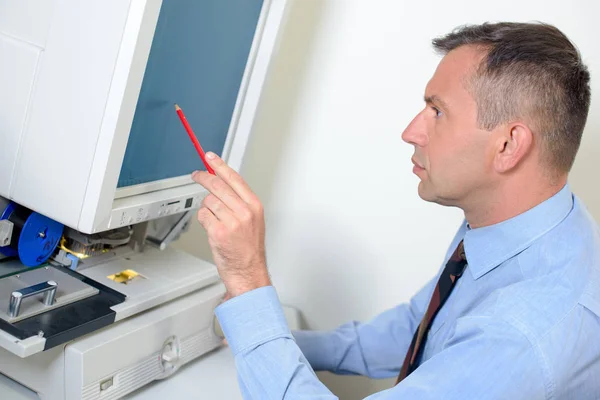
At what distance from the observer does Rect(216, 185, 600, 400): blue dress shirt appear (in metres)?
1.04

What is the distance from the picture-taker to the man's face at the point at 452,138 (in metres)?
1.22

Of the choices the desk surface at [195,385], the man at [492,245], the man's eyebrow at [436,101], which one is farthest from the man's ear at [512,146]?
the desk surface at [195,385]

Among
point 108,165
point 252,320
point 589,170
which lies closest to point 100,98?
point 108,165

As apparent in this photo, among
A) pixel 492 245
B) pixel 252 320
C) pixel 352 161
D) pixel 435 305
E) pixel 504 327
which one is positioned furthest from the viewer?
pixel 352 161

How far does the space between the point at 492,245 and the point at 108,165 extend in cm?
65

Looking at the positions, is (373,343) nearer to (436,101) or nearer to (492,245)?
(492,245)

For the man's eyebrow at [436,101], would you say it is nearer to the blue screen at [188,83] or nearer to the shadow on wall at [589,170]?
the blue screen at [188,83]

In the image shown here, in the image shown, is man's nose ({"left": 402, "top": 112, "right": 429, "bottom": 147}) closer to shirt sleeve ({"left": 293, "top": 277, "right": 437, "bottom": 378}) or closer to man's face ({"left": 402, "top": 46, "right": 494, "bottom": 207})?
man's face ({"left": 402, "top": 46, "right": 494, "bottom": 207})

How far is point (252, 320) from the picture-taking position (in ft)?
3.80

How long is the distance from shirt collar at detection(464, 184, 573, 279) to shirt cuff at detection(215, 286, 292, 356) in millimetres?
367

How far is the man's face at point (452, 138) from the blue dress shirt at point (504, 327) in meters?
0.10

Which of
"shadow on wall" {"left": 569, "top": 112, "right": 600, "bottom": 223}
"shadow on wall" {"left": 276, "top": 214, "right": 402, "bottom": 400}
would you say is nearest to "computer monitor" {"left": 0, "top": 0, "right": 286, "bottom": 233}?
"shadow on wall" {"left": 276, "top": 214, "right": 402, "bottom": 400}

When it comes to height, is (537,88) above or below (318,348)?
above

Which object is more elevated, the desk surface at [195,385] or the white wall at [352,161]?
the white wall at [352,161]
